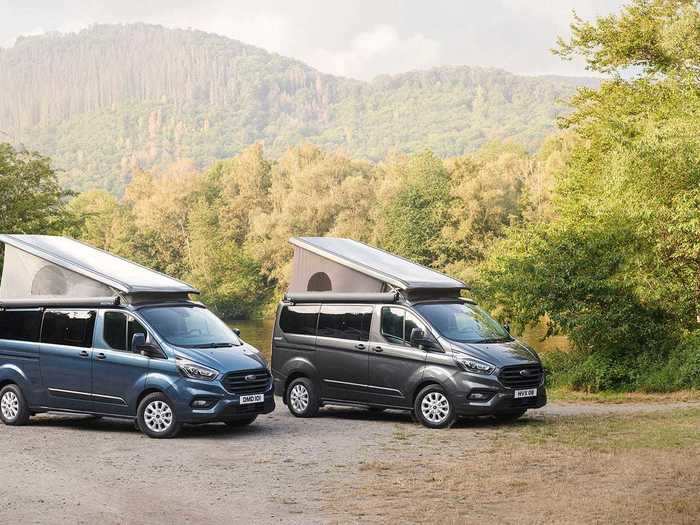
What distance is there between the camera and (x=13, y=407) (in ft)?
59.3

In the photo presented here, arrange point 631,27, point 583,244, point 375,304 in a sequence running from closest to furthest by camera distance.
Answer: point 375,304 → point 583,244 → point 631,27

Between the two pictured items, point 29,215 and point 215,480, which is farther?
point 29,215

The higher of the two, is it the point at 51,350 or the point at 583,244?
the point at 583,244

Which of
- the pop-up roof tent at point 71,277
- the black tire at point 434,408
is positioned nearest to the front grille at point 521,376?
the black tire at point 434,408

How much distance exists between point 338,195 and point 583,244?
62172mm

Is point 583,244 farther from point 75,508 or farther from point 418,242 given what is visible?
point 418,242

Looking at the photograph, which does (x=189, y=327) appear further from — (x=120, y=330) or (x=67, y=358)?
(x=67, y=358)

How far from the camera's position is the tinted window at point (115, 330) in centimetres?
1683

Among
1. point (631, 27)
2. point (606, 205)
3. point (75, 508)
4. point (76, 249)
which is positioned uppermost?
point (631, 27)

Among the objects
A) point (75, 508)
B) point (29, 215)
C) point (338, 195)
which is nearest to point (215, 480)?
point (75, 508)

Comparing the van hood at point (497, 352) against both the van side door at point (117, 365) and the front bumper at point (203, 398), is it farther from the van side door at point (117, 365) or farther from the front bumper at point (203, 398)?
the van side door at point (117, 365)

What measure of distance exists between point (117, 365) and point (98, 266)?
76.3 inches

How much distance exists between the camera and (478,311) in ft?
61.2

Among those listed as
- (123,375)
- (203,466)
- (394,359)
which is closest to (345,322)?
(394,359)
